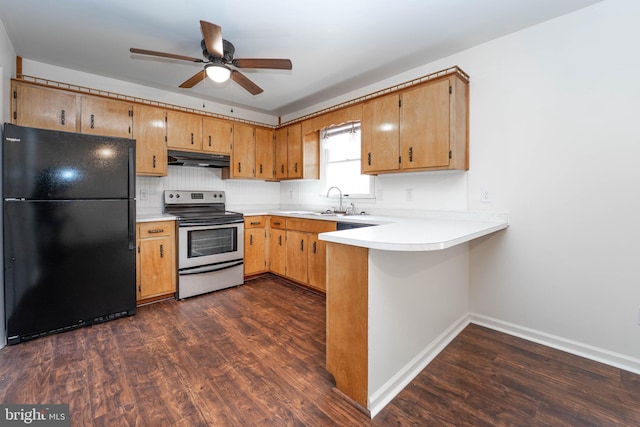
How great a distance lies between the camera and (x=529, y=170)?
224 centimetres

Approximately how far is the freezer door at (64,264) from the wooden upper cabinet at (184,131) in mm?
1110

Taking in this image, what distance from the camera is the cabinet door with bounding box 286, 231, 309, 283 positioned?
3.42 meters

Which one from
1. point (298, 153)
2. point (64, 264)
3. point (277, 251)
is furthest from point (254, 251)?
point (64, 264)

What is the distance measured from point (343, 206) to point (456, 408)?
256 centimetres

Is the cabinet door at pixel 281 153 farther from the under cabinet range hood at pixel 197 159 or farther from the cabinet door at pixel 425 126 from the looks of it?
the cabinet door at pixel 425 126

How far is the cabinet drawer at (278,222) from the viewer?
3.73m

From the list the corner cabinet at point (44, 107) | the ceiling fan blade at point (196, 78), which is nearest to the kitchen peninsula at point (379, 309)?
the ceiling fan blade at point (196, 78)

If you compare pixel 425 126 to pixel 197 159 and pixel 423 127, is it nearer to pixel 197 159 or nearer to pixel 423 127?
pixel 423 127

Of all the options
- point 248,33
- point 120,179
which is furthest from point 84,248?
point 248,33

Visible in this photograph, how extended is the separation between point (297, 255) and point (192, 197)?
64.8 inches

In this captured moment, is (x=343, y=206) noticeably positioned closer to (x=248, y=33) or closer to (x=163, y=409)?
(x=248, y=33)

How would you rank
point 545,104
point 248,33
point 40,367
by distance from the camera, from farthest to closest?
1. point 248,33
2. point 545,104
3. point 40,367

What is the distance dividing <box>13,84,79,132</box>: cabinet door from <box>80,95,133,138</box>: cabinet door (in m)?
0.08

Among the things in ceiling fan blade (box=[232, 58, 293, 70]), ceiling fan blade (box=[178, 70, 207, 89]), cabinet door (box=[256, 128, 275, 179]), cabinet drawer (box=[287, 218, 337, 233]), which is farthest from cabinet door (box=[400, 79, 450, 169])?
cabinet door (box=[256, 128, 275, 179])
